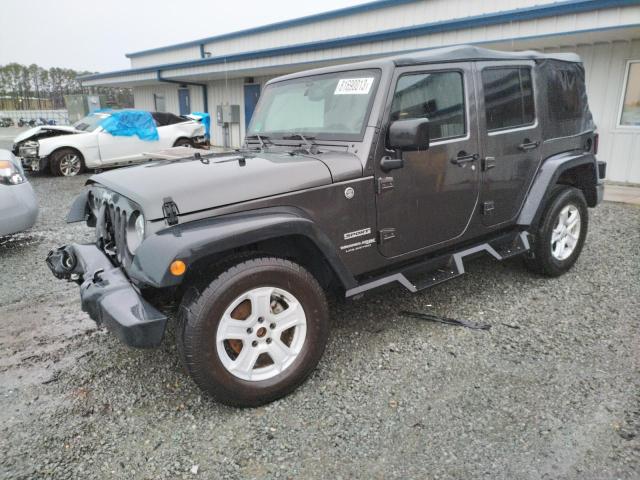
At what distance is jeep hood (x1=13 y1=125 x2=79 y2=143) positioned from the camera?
10.8 m

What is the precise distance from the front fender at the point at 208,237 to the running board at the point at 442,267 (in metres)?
0.66

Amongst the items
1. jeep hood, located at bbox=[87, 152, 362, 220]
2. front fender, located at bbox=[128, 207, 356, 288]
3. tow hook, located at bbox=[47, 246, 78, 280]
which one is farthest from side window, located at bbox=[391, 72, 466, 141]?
tow hook, located at bbox=[47, 246, 78, 280]

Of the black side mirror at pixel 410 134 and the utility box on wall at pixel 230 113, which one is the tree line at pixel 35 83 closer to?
the utility box on wall at pixel 230 113

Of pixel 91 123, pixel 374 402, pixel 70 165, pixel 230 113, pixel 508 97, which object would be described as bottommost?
pixel 374 402

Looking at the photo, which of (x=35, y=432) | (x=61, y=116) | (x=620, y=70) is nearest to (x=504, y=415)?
(x=35, y=432)

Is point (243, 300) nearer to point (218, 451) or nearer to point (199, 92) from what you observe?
point (218, 451)

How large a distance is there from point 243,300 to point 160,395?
2.67 feet

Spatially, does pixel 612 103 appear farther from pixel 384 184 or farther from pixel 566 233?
pixel 384 184

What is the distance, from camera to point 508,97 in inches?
143

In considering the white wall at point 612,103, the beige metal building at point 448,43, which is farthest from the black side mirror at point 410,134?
the white wall at point 612,103

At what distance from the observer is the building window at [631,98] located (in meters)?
8.12

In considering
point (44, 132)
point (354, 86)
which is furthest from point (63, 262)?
point (44, 132)

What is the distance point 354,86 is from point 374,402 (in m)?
2.01

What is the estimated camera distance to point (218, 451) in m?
2.21
